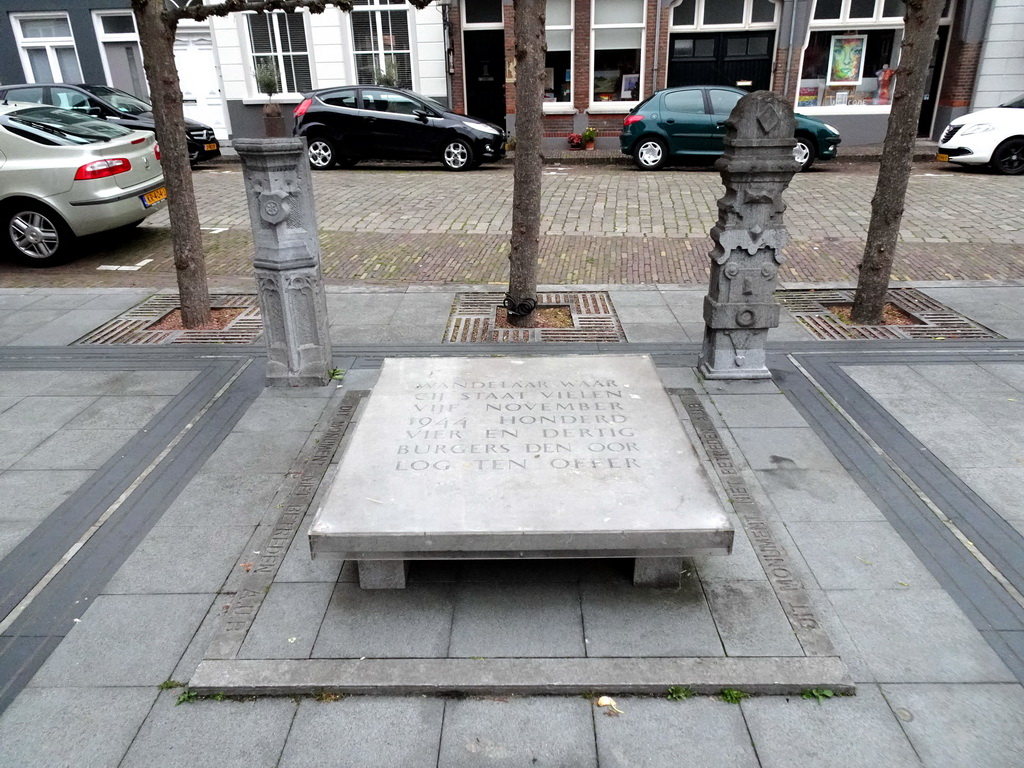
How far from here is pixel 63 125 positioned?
941 centimetres

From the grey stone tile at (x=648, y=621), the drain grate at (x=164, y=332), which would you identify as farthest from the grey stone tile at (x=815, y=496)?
the drain grate at (x=164, y=332)

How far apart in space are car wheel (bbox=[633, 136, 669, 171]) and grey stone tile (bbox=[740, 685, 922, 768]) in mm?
13635

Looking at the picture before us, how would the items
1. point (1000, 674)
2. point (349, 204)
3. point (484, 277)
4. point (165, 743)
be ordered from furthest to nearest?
point (349, 204), point (484, 277), point (1000, 674), point (165, 743)

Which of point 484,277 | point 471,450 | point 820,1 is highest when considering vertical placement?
point 820,1

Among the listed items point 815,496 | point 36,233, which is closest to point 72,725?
point 815,496

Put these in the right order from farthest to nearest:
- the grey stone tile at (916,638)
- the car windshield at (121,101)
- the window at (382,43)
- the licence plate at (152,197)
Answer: the window at (382,43) < the car windshield at (121,101) < the licence plate at (152,197) < the grey stone tile at (916,638)

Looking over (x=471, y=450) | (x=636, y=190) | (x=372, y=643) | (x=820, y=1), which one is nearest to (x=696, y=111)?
(x=636, y=190)

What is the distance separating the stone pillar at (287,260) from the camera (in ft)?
17.8

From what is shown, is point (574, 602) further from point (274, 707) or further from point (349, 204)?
point (349, 204)

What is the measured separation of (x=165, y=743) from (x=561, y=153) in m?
16.5

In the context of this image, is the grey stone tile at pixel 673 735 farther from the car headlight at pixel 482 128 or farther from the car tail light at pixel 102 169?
the car headlight at pixel 482 128

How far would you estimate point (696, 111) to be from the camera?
48.6ft

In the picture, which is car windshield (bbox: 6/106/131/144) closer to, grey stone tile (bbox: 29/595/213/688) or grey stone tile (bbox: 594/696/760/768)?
grey stone tile (bbox: 29/595/213/688)

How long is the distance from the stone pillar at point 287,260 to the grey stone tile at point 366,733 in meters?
3.33
